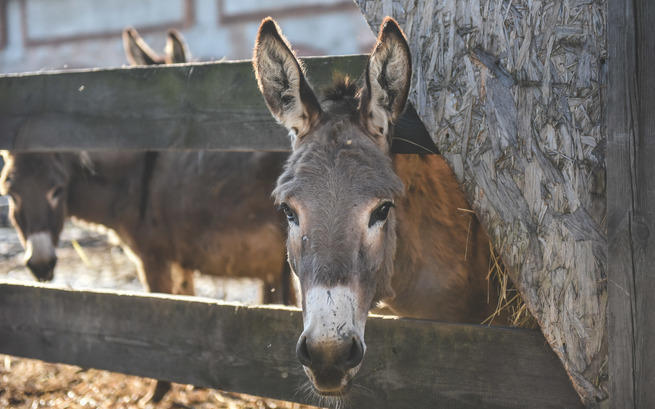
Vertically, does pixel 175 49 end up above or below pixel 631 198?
above

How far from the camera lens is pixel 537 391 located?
1.90 m

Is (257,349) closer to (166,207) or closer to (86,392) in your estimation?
(86,392)

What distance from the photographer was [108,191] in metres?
4.87

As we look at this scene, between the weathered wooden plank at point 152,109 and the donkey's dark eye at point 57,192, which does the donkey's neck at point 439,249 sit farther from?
the donkey's dark eye at point 57,192

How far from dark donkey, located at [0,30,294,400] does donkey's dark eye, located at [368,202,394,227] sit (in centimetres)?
242

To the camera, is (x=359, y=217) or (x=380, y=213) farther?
(x=380, y=213)

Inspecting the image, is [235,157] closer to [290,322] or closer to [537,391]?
[290,322]

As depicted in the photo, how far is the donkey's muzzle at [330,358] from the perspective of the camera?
1.64 m

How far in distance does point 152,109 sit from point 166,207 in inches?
94.6

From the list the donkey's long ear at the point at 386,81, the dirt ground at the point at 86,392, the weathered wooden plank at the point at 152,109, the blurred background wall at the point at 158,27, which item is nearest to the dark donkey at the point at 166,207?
the dirt ground at the point at 86,392

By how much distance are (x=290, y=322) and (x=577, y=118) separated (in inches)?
52.8

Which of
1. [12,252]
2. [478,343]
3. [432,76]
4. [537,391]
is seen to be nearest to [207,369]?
[478,343]

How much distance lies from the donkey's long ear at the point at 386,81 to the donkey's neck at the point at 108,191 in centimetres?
328

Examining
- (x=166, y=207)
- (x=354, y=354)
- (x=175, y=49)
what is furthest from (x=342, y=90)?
(x=175, y=49)
